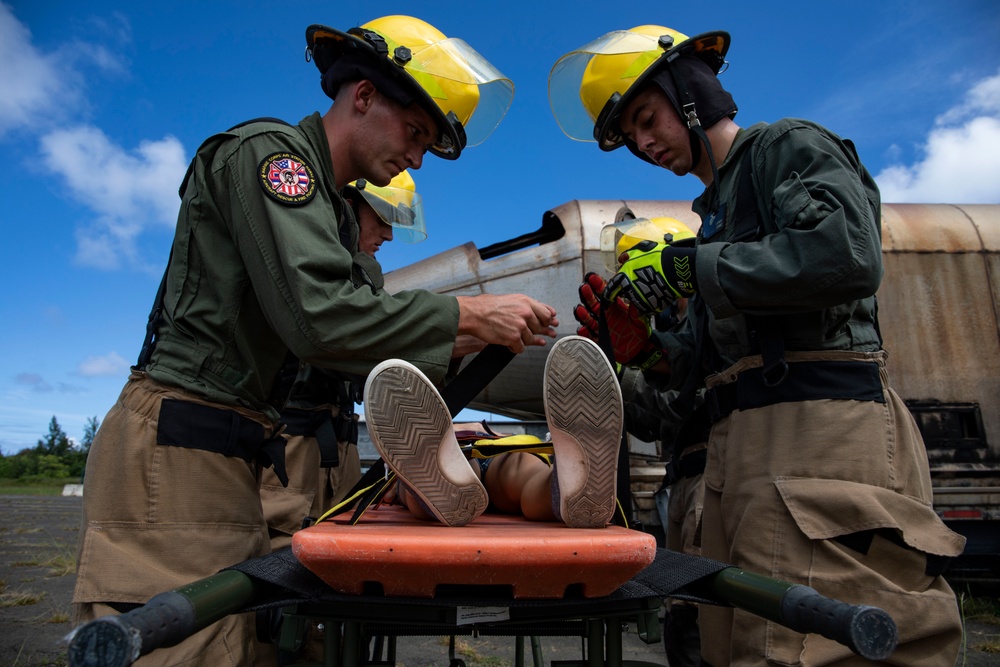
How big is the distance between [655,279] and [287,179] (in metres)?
1.19

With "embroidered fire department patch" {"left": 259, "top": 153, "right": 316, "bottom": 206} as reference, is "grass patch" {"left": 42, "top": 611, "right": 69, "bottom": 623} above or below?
below

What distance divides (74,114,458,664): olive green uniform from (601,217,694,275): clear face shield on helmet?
3566mm

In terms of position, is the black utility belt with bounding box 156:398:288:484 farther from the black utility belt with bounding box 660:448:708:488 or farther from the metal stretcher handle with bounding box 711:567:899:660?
the black utility belt with bounding box 660:448:708:488

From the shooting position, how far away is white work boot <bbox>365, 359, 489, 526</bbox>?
1.45 meters

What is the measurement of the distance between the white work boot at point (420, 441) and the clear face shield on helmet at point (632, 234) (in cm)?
379

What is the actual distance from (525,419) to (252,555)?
4.90 metres

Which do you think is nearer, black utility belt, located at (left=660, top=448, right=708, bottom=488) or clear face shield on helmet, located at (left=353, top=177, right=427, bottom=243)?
black utility belt, located at (left=660, top=448, right=708, bottom=488)

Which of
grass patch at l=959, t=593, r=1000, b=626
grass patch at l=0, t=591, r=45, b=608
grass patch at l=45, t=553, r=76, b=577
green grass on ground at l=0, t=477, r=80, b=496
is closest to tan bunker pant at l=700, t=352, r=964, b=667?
grass patch at l=959, t=593, r=1000, b=626

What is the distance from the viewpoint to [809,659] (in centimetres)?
171

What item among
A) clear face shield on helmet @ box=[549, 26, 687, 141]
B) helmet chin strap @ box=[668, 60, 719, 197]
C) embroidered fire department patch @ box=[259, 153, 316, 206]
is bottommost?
embroidered fire department patch @ box=[259, 153, 316, 206]

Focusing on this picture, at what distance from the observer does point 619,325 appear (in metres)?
2.70

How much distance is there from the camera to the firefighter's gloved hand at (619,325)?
231cm

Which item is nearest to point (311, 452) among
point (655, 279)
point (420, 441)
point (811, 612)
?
point (655, 279)

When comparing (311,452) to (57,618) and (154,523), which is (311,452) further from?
(57,618)
